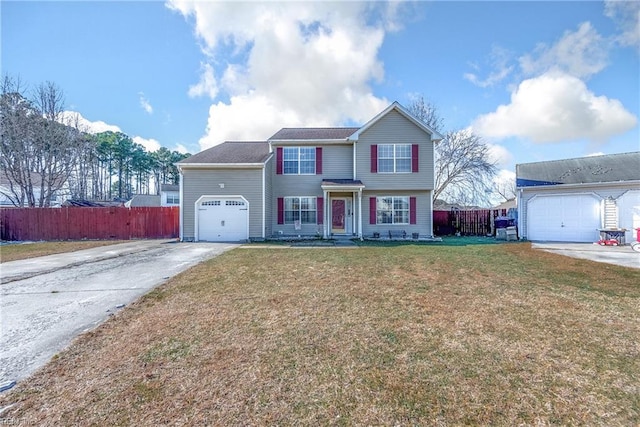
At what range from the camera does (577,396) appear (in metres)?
2.41

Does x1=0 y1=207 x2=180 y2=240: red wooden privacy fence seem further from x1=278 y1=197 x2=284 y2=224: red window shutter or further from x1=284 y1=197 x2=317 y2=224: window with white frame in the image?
x1=284 y1=197 x2=317 y2=224: window with white frame

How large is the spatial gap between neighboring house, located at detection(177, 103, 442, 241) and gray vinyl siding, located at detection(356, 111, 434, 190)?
5 cm

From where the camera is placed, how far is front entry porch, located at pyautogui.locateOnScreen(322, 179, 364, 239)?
565 inches

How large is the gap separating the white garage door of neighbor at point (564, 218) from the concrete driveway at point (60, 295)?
52.7 ft

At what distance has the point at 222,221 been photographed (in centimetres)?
1426

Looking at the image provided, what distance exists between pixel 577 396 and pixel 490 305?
2.38m

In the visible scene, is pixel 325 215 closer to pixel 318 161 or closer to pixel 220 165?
pixel 318 161

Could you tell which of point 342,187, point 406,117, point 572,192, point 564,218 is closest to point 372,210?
point 342,187

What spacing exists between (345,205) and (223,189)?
6.81 metres

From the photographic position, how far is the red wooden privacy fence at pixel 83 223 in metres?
16.1

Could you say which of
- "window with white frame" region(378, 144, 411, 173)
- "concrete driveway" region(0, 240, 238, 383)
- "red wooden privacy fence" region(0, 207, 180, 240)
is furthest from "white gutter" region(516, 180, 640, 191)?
"red wooden privacy fence" region(0, 207, 180, 240)

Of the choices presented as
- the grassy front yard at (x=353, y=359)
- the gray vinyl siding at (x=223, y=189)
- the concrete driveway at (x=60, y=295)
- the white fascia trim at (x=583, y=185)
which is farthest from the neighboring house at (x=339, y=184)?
the grassy front yard at (x=353, y=359)

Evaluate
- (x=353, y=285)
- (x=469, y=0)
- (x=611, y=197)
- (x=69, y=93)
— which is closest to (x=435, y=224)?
(x=611, y=197)

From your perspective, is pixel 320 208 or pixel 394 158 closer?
pixel 394 158
